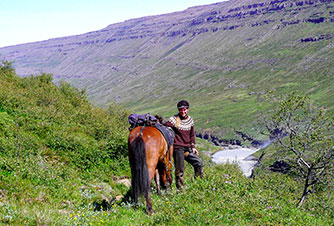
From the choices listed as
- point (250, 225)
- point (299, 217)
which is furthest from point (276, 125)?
point (250, 225)

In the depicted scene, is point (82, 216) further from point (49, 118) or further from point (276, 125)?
point (276, 125)

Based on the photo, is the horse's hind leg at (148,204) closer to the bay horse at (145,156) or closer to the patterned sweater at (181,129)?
the bay horse at (145,156)

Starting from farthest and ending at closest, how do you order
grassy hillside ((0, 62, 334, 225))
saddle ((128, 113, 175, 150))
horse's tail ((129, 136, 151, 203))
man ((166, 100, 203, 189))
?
1. man ((166, 100, 203, 189))
2. saddle ((128, 113, 175, 150))
3. horse's tail ((129, 136, 151, 203))
4. grassy hillside ((0, 62, 334, 225))

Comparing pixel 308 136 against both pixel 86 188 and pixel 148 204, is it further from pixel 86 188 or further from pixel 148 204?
pixel 148 204

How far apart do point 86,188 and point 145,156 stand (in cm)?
363

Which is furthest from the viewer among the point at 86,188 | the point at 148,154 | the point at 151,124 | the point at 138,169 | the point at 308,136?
the point at 308,136

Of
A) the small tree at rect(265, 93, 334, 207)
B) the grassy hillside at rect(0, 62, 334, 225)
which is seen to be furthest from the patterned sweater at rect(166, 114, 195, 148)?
the small tree at rect(265, 93, 334, 207)

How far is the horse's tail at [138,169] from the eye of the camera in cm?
816

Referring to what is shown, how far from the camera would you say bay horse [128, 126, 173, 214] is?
26.8 feet

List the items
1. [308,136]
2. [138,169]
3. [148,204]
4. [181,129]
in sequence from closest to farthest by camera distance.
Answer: [148,204], [138,169], [181,129], [308,136]

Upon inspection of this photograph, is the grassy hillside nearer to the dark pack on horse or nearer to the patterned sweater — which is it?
the dark pack on horse

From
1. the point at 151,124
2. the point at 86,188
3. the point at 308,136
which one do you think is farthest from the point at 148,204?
the point at 308,136

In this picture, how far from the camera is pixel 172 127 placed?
34.2 ft

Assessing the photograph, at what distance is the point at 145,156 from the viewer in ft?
27.7
